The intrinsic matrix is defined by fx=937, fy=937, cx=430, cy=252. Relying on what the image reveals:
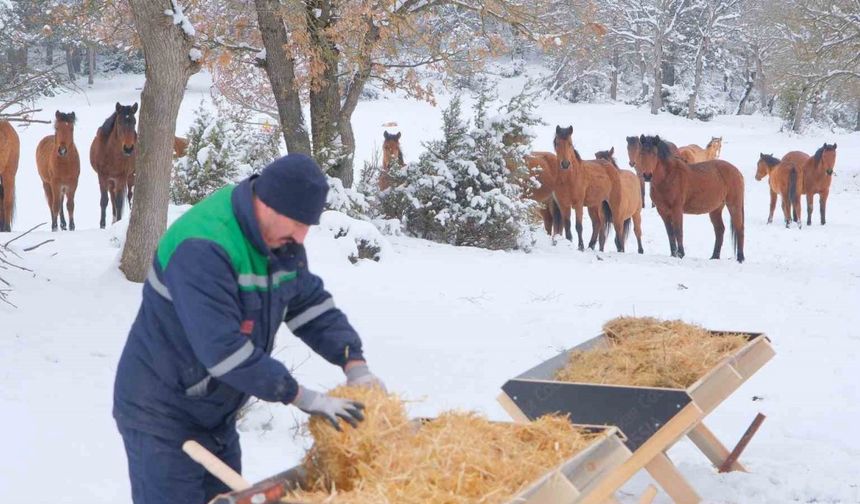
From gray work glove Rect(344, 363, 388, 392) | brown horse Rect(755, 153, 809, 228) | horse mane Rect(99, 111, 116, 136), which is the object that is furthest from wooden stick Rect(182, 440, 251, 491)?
brown horse Rect(755, 153, 809, 228)

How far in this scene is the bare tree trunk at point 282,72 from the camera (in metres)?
11.7

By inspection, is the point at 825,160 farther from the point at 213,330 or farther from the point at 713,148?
the point at 213,330

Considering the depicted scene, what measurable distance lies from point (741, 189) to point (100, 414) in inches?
544

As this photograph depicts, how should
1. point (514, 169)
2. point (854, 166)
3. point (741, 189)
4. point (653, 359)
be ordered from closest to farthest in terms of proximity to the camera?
1. point (653, 359)
2. point (514, 169)
3. point (741, 189)
4. point (854, 166)

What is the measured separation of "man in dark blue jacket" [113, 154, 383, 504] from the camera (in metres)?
2.85

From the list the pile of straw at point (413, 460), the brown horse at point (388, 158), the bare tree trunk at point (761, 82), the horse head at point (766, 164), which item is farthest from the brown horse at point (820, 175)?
the bare tree trunk at point (761, 82)

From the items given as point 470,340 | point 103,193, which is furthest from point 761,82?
point 470,340

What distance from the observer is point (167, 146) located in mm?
8484

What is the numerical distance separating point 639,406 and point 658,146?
39.6 feet

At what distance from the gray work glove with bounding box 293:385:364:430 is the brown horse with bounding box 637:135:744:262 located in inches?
530

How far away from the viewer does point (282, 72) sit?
12336 millimetres

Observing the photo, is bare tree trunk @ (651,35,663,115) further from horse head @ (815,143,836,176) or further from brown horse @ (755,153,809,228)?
horse head @ (815,143,836,176)

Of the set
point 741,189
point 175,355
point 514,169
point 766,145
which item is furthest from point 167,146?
point 766,145

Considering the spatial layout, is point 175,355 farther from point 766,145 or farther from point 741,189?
point 766,145
